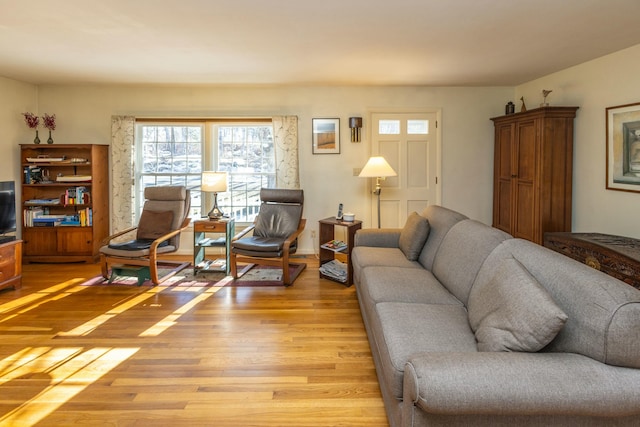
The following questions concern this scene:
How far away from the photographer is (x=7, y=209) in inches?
181

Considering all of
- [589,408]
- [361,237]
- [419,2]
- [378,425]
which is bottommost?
[378,425]

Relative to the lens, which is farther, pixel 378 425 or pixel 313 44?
pixel 313 44

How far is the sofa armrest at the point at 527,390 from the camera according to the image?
1440mm

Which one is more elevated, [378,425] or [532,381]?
[532,381]

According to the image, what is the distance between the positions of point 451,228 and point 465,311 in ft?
3.19

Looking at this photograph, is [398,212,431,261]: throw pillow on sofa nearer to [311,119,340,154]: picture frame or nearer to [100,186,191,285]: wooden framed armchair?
[311,119,340,154]: picture frame

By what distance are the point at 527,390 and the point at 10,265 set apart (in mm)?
4775

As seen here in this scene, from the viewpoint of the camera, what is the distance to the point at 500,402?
4.73 feet

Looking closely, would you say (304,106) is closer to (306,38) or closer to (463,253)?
(306,38)

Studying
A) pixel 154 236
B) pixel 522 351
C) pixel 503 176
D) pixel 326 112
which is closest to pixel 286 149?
pixel 326 112

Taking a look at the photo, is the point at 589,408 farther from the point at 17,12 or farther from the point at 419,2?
the point at 17,12

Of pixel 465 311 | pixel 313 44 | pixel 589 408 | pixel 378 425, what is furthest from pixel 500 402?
pixel 313 44

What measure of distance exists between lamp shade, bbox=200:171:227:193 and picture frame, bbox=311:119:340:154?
56.1 inches

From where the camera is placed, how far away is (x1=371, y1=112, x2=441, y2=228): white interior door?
19.7 ft
